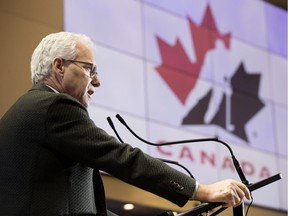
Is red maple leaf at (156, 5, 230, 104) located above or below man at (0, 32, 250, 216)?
above

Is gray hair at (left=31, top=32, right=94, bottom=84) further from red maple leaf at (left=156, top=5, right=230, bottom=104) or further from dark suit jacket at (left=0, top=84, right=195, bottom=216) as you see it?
red maple leaf at (left=156, top=5, right=230, bottom=104)

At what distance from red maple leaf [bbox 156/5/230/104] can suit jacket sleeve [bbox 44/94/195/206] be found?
5.41 metres

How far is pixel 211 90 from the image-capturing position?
27.0 ft

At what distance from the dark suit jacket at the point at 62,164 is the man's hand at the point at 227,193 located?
63mm

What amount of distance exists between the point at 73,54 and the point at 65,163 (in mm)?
463

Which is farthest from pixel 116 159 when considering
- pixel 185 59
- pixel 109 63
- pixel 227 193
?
pixel 185 59

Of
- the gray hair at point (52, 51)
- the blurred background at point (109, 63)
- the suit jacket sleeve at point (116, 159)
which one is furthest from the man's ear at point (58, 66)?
the blurred background at point (109, 63)

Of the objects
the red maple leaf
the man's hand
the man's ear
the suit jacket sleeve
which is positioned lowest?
the man's hand

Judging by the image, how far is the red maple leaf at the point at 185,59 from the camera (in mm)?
7887

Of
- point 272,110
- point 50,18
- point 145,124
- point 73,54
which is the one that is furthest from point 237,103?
point 73,54

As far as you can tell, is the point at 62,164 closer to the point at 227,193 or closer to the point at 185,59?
the point at 227,193

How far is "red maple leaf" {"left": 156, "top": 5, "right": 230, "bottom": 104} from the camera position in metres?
7.89

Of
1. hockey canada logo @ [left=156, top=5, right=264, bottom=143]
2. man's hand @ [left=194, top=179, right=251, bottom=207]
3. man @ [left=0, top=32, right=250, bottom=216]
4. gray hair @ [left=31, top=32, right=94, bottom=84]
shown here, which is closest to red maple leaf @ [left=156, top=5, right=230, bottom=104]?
hockey canada logo @ [left=156, top=5, right=264, bottom=143]

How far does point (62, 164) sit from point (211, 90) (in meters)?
5.91
